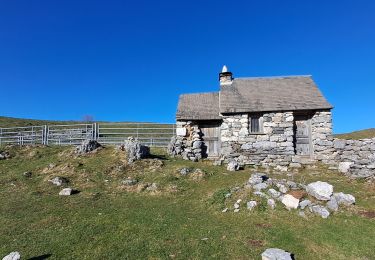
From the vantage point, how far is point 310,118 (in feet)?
80.4

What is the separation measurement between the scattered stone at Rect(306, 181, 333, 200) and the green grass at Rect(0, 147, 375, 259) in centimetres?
104

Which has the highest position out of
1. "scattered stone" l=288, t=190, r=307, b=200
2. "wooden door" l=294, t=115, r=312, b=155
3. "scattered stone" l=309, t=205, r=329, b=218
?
"wooden door" l=294, t=115, r=312, b=155

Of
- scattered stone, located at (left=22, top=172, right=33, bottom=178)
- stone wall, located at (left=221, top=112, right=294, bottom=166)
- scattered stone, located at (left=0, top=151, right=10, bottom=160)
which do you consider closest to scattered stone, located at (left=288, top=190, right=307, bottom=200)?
stone wall, located at (left=221, top=112, right=294, bottom=166)

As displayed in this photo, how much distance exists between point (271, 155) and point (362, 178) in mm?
6894

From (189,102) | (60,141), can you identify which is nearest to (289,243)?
(189,102)

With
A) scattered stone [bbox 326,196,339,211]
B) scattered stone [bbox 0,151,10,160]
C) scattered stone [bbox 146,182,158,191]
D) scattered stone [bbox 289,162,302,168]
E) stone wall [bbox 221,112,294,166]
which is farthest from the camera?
scattered stone [bbox 0,151,10,160]

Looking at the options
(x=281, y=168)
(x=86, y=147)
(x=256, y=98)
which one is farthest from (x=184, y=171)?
(x=256, y=98)

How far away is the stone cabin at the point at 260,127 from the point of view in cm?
2380

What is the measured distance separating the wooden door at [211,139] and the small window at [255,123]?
296 cm

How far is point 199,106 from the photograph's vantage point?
2730 centimetres

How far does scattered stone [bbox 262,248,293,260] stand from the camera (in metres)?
9.36

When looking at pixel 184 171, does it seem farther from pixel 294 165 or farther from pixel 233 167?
pixel 294 165

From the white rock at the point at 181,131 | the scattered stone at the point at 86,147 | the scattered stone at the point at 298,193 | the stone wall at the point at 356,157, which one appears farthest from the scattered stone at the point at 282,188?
the scattered stone at the point at 86,147

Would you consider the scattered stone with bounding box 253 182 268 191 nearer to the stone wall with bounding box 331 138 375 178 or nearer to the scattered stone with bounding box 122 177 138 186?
the scattered stone with bounding box 122 177 138 186
